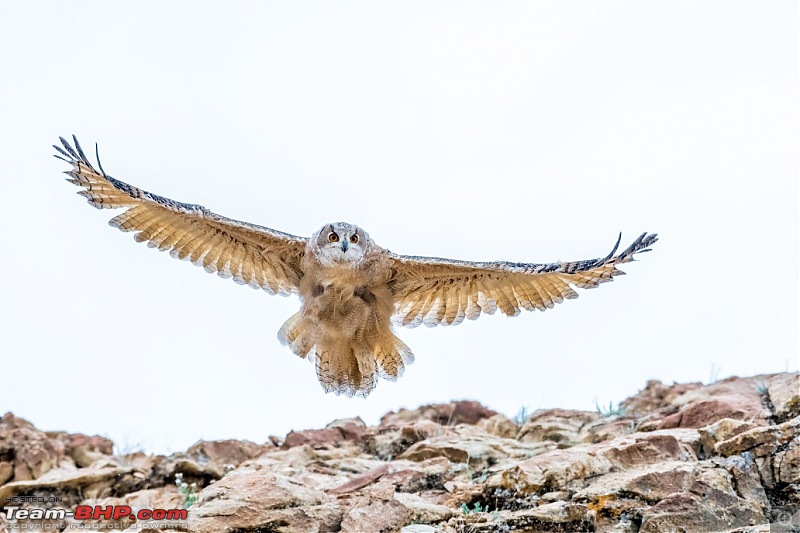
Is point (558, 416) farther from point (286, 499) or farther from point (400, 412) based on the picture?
point (286, 499)

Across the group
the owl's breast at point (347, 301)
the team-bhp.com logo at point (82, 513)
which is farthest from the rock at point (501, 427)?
the team-bhp.com logo at point (82, 513)

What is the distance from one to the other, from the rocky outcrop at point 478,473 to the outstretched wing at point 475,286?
1647 mm

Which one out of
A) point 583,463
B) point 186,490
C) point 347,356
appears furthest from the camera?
point 186,490

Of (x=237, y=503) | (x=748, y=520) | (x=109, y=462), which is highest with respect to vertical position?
(x=109, y=462)

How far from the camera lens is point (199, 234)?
10000 millimetres

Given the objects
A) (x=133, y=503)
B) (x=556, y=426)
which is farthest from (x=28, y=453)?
(x=556, y=426)

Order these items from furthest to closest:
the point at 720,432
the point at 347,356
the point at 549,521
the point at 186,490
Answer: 1. the point at 186,490
2. the point at 347,356
3. the point at 720,432
4. the point at 549,521

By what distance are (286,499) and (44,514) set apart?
3.00 metres

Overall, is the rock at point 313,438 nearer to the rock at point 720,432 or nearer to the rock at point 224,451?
the rock at point 224,451

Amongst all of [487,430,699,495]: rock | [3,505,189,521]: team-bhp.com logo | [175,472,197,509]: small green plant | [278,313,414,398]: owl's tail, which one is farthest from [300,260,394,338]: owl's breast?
[3,505,189,521]: team-bhp.com logo

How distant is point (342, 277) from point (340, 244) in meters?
0.37

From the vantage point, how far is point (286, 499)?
27.9 feet

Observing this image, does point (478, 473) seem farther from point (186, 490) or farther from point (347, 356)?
point (186, 490)

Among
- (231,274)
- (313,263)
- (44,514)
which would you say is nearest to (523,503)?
(313,263)
